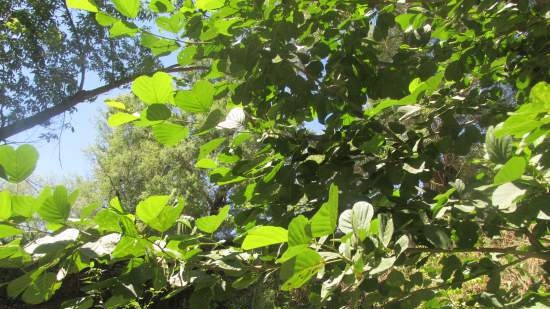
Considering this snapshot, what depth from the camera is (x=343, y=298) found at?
3.10 ft

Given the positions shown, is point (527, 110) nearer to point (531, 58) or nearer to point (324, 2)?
point (324, 2)

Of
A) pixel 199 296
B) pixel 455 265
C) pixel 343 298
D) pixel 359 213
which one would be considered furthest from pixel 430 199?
pixel 199 296

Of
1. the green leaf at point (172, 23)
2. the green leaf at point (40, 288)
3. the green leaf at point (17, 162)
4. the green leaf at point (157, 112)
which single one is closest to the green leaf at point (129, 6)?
the green leaf at point (172, 23)

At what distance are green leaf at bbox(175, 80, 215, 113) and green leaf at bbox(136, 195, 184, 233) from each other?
20 cm

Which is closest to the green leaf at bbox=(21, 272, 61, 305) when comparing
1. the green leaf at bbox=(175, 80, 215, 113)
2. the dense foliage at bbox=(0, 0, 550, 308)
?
the dense foliage at bbox=(0, 0, 550, 308)

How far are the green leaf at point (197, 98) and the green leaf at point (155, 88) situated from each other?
0.03 m

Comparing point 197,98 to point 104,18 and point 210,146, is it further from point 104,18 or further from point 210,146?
point 104,18

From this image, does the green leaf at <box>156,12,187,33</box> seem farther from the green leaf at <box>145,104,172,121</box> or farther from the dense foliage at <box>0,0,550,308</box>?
the green leaf at <box>145,104,172,121</box>

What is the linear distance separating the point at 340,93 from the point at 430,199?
15.5 inches

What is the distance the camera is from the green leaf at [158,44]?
1.14 metres

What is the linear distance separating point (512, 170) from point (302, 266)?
301mm

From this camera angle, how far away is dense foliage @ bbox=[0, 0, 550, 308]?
655mm

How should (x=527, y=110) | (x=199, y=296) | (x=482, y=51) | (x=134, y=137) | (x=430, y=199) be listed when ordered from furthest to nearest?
(x=134, y=137) → (x=482, y=51) → (x=430, y=199) → (x=199, y=296) → (x=527, y=110)

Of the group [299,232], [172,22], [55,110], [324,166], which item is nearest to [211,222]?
[299,232]
